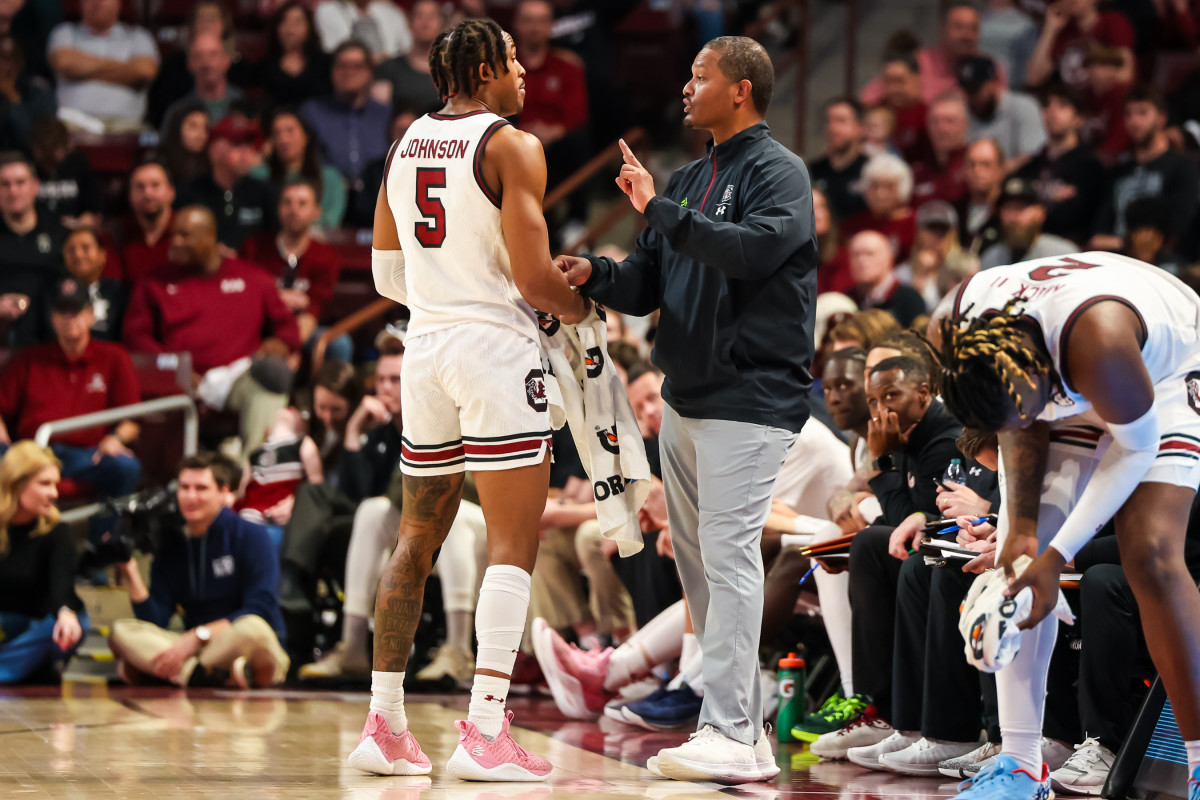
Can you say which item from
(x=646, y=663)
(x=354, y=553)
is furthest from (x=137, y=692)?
(x=646, y=663)

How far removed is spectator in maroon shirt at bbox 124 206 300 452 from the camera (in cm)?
875

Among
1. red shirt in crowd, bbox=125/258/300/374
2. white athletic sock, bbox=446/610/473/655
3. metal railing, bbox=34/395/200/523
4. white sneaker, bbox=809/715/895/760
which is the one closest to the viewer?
white sneaker, bbox=809/715/895/760

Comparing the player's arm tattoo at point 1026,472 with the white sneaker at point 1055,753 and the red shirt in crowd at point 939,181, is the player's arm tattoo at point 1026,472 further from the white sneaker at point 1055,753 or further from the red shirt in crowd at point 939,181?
the red shirt in crowd at point 939,181

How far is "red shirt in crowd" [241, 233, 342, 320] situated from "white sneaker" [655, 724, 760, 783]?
5.83 meters

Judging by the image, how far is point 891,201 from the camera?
9.16 meters

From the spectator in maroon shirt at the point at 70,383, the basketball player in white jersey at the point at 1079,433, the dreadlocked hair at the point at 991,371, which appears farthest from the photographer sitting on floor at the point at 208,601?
the dreadlocked hair at the point at 991,371

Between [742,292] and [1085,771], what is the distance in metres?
1.62

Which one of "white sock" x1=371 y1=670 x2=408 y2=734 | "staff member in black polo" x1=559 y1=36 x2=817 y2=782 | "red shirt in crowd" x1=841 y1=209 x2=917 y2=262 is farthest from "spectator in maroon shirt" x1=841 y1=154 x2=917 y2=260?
"white sock" x1=371 y1=670 x2=408 y2=734

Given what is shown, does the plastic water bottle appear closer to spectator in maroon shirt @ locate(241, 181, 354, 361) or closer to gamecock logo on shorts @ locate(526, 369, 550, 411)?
gamecock logo on shorts @ locate(526, 369, 550, 411)

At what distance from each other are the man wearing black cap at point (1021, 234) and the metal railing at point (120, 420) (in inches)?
174

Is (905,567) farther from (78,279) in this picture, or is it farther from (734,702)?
(78,279)

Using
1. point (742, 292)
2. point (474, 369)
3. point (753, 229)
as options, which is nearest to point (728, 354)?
point (742, 292)

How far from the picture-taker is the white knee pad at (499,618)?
3994 millimetres

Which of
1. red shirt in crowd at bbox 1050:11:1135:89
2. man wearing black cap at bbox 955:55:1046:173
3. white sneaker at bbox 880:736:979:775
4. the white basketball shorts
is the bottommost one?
white sneaker at bbox 880:736:979:775
